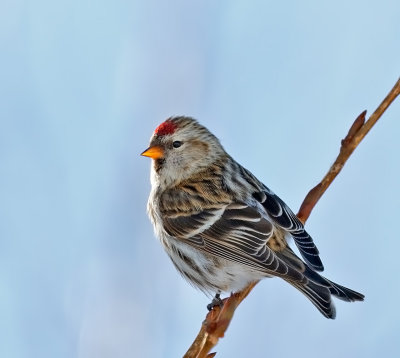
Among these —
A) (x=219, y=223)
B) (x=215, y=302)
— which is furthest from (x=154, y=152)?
(x=215, y=302)

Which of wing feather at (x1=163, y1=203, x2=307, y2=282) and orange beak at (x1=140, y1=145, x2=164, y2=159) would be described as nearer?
wing feather at (x1=163, y1=203, x2=307, y2=282)

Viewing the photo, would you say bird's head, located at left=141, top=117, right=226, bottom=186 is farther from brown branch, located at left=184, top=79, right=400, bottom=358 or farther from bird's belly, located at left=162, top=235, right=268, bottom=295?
brown branch, located at left=184, top=79, right=400, bottom=358

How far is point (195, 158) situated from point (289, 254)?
0.93 m

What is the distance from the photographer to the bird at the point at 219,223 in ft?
10.0

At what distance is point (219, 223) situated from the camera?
3.36 m

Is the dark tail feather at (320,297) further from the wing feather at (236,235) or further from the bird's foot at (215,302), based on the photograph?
the bird's foot at (215,302)

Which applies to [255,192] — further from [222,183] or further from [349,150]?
[349,150]

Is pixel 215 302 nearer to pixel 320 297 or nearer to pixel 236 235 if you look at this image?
pixel 236 235

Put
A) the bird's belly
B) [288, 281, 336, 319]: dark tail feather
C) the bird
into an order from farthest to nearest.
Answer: the bird's belly < the bird < [288, 281, 336, 319]: dark tail feather

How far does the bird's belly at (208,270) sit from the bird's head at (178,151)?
1.40 feet

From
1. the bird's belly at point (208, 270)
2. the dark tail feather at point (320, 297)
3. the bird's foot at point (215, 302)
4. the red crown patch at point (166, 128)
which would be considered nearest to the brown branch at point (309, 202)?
the dark tail feather at point (320, 297)

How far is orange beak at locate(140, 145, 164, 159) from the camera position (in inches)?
142

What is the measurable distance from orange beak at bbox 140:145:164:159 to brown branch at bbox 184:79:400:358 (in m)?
1.30

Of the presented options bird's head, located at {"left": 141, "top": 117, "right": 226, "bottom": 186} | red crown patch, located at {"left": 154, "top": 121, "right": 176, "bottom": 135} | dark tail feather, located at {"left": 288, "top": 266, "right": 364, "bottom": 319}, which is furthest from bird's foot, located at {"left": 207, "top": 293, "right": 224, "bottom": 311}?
red crown patch, located at {"left": 154, "top": 121, "right": 176, "bottom": 135}
